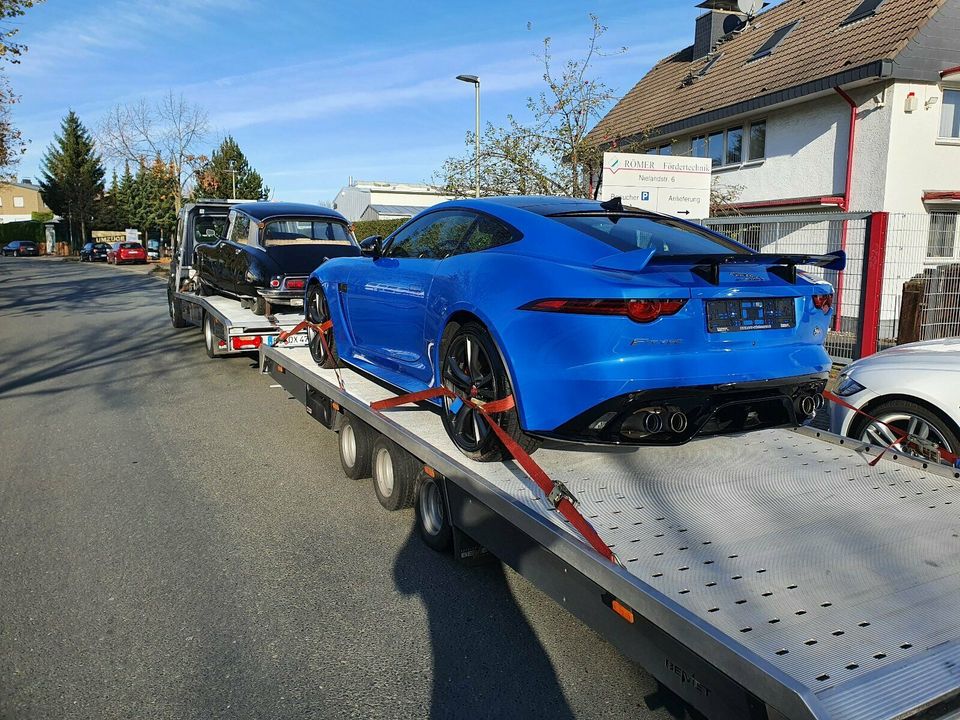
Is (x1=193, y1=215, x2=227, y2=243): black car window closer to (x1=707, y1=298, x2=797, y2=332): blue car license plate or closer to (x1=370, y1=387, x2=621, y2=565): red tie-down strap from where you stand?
(x1=370, y1=387, x2=621, y2=565): red tie-down strap

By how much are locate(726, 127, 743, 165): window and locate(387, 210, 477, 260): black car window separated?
15.9 m

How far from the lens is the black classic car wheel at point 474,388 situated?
3.67 m

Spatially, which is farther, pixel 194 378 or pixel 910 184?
pixel 910 184

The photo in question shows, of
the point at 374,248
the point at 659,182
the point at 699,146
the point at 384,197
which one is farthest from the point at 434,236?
Answer: the point at 384,197

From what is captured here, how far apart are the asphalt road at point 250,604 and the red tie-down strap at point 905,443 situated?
2.00 metres

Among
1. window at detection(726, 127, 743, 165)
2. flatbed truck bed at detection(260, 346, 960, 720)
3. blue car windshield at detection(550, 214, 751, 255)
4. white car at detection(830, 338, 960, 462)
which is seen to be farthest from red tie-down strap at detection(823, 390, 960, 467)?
window at detection(726, 127, 743, 165)

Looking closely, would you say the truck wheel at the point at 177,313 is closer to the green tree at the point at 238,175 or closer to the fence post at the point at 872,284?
the fence post at the point at 872,284

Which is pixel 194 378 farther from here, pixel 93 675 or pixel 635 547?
pixel 635 547

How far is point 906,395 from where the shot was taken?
14.9ft

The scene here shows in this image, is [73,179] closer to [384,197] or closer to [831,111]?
[384,197]

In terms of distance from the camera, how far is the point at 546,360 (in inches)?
134

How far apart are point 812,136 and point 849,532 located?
15.9 meters

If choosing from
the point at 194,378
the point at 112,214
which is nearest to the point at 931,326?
the point at 194,378

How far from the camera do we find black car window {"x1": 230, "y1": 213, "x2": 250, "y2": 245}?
1000 centimetres
